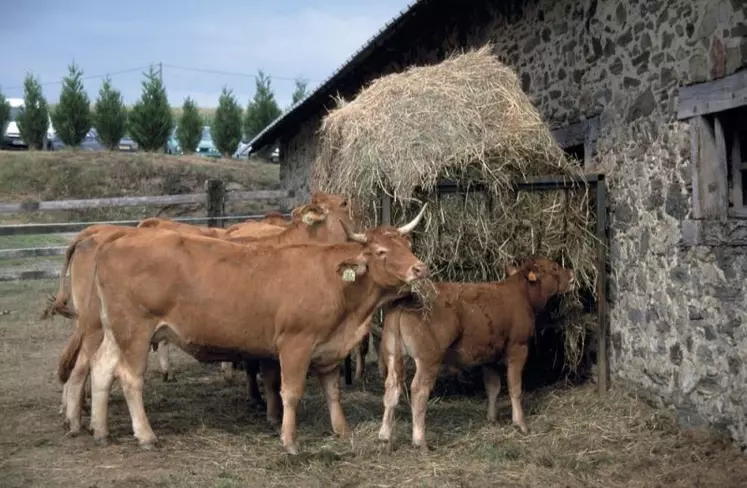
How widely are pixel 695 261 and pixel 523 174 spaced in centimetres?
179

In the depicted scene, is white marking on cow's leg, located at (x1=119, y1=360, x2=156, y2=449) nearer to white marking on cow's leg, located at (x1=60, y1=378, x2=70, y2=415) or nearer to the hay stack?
white marking on cow's leg, located at (x1=60, y1=378, x2=70, y2=415)

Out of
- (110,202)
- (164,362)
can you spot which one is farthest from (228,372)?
(110,202)

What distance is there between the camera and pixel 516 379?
317 inches

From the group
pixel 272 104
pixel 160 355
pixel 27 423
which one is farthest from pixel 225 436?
pixel 272 104

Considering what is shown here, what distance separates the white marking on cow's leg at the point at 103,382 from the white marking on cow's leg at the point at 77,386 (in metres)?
0.36

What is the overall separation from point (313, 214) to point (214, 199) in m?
10.6

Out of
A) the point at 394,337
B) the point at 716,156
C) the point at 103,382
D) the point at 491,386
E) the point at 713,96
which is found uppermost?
the point at 713,96

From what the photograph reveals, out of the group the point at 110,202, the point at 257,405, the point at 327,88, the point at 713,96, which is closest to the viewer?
the point at 713,96

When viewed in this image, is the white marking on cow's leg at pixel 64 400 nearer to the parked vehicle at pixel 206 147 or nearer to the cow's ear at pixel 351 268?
the cow's ear at pixel 351 268

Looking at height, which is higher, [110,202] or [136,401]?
[110,202]

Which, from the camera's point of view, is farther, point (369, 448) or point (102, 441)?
point (102, 441)

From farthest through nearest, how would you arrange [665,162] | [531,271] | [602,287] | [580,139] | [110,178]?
1. [110,178]
2. [580,139]
3. [602,287]
4. [531,271]
5. [665,162]

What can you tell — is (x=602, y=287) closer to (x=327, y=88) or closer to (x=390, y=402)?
(x=390, y=402)

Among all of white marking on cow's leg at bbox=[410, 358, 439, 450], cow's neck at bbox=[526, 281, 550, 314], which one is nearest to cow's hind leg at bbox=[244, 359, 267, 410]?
white marking on cow's leg at bbox=[410, 358, 439, 450]
